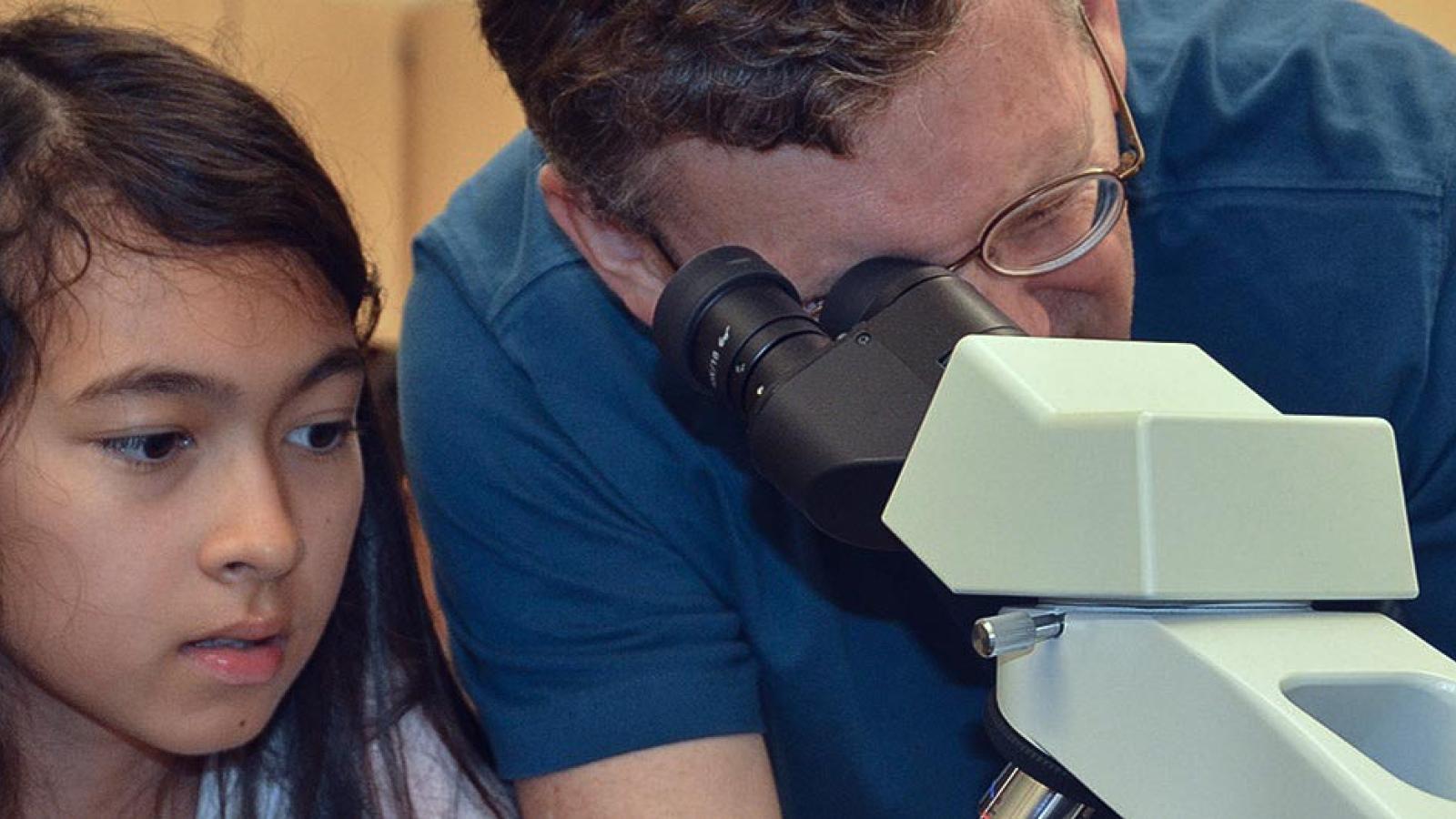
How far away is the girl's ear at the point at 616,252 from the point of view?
3.59 ft

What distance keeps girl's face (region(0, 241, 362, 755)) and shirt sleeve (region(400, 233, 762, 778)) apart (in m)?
0.11

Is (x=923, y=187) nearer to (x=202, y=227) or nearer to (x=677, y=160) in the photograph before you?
(x=677, y=160)

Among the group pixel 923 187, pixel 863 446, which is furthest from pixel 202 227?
pixel 863 446

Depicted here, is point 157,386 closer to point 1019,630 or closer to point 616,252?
point 616,252

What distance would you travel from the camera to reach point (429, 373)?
3.83 feet

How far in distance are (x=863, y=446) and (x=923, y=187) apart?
30 centimetres

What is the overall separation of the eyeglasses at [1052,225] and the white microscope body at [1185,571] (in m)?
0.35

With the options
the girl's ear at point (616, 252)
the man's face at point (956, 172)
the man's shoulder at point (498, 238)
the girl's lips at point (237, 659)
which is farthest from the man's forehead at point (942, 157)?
the girl's lips at point (237, 659)

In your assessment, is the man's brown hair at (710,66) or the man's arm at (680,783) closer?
the man's brown hair at (710,66)

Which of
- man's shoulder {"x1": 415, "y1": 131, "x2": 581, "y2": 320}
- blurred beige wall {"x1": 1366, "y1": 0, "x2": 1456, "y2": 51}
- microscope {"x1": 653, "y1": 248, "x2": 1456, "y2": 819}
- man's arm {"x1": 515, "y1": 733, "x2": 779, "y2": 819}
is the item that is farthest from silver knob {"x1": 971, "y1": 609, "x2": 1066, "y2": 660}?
Answer: blurred beige wall {"x1": 1366, "y1": 0, "x2": 1456, "y2": 51}

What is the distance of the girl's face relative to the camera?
114 cm

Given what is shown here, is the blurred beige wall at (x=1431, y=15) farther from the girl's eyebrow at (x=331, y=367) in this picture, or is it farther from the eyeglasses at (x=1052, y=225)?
the girl's eyebrow at (x=331, y=367)

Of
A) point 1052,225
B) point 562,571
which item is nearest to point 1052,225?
point 1052,225

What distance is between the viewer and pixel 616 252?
1107 mm
